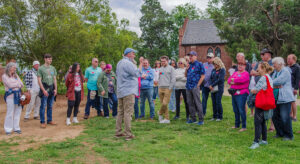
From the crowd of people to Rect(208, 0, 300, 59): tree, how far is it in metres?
9.34

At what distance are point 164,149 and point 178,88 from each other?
138 inches

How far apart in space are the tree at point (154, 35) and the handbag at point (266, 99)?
44.7m

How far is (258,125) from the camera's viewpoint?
17.5 ft

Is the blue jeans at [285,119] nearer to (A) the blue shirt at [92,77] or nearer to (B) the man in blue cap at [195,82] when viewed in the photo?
(B) the man in blue cap at [195,82]

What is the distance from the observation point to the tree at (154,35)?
1982 inches

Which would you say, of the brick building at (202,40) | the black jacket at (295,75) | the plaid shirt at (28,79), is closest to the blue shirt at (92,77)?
the plaid shirt at (28,79)

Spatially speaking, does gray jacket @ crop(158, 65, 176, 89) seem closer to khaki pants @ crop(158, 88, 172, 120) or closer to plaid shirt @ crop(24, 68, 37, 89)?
khaki pants @ crop(158, 88, 172, 120)

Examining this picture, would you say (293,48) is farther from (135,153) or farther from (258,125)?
(135,153)

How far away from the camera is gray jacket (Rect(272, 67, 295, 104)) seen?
5.76 meters

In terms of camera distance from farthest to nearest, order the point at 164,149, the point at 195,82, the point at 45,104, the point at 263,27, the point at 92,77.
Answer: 1. the point at 263,27
2. the point at 92,77
3. the point at 45,104
4. the point at 195,82
5. the point at 164,149

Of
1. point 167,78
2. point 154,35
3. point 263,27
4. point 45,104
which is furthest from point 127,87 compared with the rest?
point 154,35

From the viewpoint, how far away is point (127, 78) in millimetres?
6016

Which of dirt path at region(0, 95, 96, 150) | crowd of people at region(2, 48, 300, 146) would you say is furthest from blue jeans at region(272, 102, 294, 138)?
dirt path at region(0, 95, 96, 150)

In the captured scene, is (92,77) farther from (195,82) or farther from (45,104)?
(195,82)
